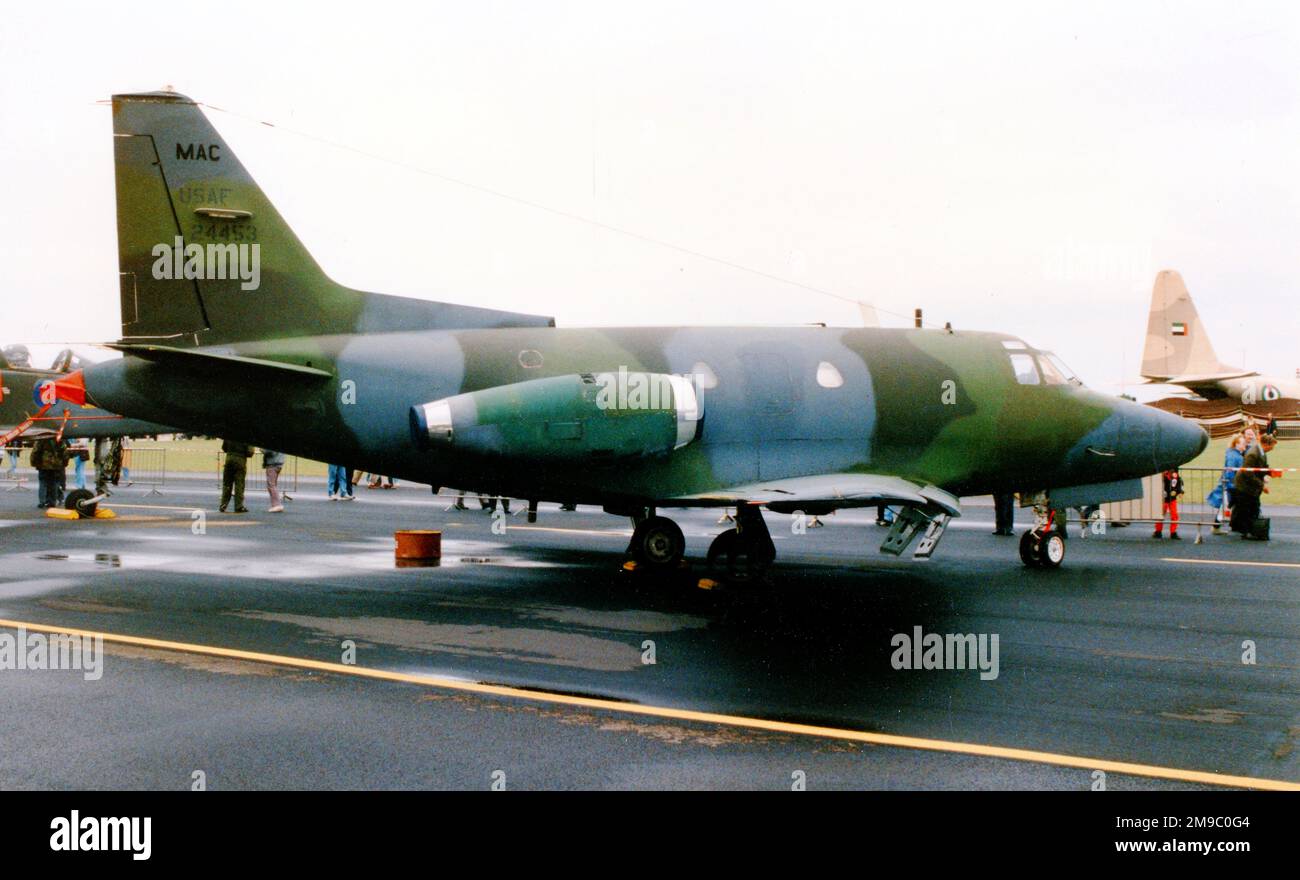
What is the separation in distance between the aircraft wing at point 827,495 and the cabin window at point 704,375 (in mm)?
1470

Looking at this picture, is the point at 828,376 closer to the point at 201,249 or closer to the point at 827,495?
the point at 827,495

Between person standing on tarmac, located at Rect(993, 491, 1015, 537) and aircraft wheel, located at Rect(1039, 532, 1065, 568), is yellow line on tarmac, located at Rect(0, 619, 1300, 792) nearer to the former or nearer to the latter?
aircraft wheel, located at Rect(1039, 532, 1065, 568)

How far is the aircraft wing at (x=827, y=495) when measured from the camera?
36.7ft

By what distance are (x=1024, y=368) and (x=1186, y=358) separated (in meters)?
32.2

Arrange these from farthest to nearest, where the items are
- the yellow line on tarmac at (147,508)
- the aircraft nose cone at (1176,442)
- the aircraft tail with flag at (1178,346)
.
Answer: the aircraft tail with flag at (1178,346), the yellow line on tarmac at (147,508), the aircraft nose cone at (1176,442)

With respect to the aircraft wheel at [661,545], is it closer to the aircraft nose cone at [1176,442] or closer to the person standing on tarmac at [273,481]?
the aircraft nose cone at [1176,442]

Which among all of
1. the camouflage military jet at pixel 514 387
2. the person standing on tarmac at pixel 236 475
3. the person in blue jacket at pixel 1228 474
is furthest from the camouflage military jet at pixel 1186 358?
the person standing on tarmac at pixel 236 475

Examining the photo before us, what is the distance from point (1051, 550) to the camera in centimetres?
1538

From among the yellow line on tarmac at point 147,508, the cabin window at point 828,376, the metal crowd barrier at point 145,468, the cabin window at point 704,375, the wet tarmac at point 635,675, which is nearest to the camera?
the wet tarmac at point 635,675

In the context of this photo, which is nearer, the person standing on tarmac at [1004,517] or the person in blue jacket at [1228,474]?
the person standing on tarmac at [1004,517]

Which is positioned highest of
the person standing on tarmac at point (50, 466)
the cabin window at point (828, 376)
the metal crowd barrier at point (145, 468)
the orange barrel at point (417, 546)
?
the cabin window at point (828, 376)

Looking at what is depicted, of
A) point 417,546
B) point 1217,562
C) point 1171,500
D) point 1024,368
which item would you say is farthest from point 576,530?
point 1171,500
